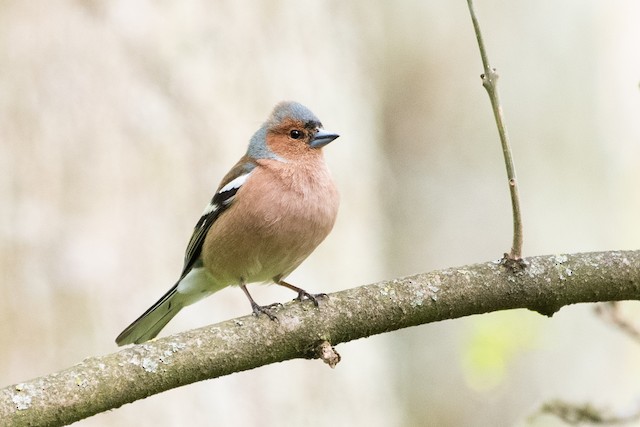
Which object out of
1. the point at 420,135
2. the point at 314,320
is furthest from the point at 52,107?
the point at 420,135

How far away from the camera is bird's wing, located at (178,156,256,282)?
14.1 ft

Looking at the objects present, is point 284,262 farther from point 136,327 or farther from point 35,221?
point 35,221

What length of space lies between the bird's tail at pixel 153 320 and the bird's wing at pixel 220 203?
0.57ft

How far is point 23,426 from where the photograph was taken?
8.16 feet

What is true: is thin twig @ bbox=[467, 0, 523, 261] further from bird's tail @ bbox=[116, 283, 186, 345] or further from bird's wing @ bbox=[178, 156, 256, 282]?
bird's tail @ bbox=[116, 283, 186, 345]

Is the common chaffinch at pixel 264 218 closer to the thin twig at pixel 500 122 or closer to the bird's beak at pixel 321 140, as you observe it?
the bird's beak at pixel 321 140

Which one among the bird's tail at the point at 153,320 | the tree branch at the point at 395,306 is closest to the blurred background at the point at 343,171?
the bird's tail at the point at 153,320

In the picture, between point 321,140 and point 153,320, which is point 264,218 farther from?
point 153,320

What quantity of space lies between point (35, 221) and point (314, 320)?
2685 mm

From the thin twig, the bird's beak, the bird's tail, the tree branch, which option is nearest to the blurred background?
the bird's tail

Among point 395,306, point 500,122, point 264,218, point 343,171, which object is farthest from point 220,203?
point 343,171

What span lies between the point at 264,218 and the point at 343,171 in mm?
3500

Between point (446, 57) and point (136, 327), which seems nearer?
point (136, 327)

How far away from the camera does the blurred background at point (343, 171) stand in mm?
5094
